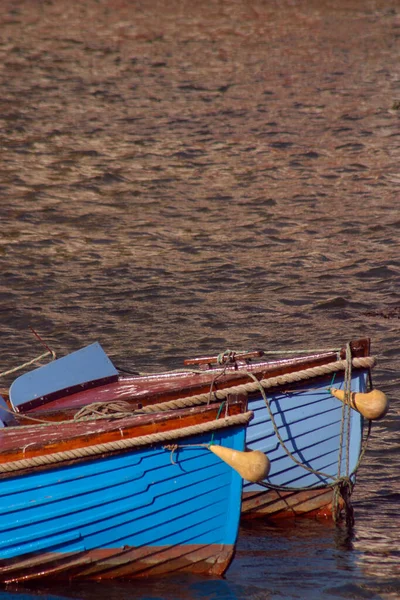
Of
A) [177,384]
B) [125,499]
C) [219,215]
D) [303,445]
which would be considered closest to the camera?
[125,499]

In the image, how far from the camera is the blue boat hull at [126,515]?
6453 millimetres

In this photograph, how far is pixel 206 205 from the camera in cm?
1731

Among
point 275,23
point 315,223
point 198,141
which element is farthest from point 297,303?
point 275,23

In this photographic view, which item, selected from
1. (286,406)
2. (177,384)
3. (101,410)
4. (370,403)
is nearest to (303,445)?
(286,406)

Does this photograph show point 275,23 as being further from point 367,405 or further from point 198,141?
point 367,405

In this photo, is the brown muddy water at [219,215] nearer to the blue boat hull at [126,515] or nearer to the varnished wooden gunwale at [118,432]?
the blue boat hull at [126,515]

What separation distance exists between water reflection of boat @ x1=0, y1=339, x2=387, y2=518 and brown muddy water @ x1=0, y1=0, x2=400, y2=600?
11.4 inches

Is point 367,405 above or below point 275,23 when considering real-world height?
below

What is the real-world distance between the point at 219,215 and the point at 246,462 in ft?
34.8

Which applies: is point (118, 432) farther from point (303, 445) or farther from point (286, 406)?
point (303, 445)

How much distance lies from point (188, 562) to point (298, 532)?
4.07ft

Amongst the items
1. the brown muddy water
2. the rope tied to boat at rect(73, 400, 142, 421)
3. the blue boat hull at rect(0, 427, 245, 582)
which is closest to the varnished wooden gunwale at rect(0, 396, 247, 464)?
the blue boat hull at rect(0, 427, 245, 582)

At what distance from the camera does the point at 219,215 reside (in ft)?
54.9

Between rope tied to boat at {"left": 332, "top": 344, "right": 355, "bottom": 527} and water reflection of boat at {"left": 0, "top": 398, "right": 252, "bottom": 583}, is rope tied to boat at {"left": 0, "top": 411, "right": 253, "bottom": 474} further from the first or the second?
rope tied to boat at {"left": 332, "top": 344, "right": 355, "bottom": 527}
